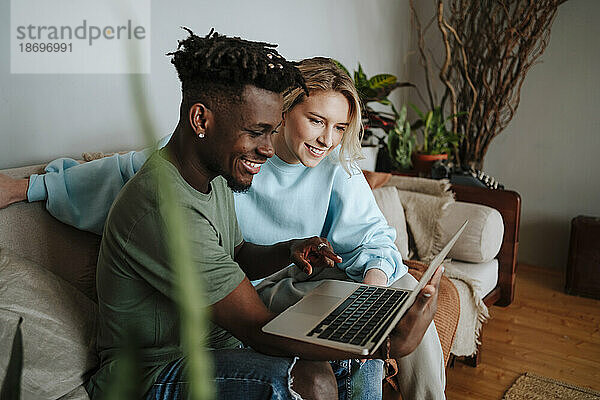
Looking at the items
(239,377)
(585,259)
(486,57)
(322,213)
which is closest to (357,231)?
(322,213)

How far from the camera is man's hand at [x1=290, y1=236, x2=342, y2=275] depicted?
1207mm

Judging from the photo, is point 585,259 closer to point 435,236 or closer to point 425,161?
point 425,161

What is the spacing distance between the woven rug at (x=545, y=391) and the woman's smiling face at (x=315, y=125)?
3.81 ft

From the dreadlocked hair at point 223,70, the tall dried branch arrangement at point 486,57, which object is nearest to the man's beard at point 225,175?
the dreadlocked hair at point 223,70

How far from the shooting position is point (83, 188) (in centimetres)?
134

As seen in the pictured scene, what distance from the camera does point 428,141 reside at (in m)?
3.10

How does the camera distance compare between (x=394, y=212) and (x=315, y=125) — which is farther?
(x=394, y=212)

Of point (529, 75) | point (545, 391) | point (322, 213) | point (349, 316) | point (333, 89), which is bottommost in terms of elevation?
point (545, 391)

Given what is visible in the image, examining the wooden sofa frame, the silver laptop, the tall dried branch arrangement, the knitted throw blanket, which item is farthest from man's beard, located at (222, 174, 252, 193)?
the tall dried branch arrangement

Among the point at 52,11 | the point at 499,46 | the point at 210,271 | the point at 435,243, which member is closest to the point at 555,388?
the point at 435,243

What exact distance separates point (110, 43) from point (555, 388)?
6.34ft

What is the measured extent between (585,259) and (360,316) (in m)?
2.42

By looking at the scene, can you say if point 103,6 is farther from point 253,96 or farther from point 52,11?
point 253,96

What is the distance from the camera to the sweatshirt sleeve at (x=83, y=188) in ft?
4.25
